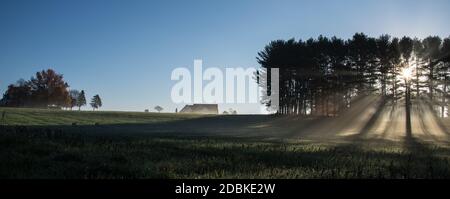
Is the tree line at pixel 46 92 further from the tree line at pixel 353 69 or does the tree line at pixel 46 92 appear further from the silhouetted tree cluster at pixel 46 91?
the tree line at pixel 353 69

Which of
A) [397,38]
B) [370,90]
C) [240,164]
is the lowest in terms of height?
[240,164]

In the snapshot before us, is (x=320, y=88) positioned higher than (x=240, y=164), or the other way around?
(x=320, y=88)

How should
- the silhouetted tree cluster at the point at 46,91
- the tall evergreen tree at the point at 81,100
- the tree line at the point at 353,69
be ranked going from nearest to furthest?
the tree line at the point at 353,69
the silhouetted tree cluster at the point at 46,91
the tall evergreen tree at the point at 81,100

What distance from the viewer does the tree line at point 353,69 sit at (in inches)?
2901

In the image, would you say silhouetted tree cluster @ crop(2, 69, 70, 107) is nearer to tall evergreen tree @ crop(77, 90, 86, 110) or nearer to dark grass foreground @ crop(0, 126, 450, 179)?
tall evergreen tree @ crop(77, 90, 86, 110)

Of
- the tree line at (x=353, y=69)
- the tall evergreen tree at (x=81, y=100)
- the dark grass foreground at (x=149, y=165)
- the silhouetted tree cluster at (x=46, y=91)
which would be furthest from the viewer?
the tall evergreen tree at (x=81, y=100)

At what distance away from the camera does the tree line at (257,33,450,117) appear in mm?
73688

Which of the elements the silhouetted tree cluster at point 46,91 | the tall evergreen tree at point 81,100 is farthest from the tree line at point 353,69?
the tall evergreen tree at point 81,100

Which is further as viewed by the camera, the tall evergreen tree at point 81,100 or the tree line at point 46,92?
the tall evergreen tree at point 81,100

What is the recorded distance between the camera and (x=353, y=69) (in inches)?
3184
